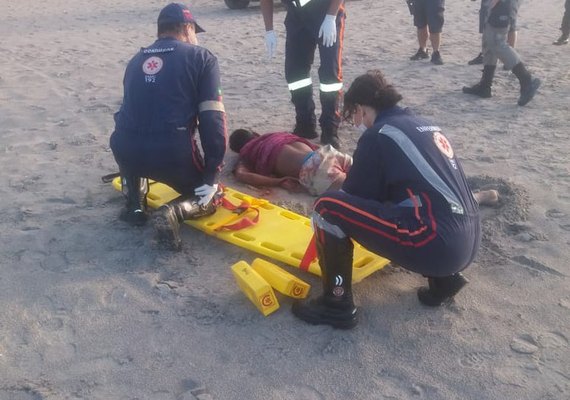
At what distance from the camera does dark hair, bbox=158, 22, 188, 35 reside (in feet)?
12.2

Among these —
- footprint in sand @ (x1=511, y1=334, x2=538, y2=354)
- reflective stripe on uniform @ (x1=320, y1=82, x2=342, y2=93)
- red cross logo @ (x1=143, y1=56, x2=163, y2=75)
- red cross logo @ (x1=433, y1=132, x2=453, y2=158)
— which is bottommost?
footprint in sand @ (x1=511, y1=334, x2=538, y2=354)

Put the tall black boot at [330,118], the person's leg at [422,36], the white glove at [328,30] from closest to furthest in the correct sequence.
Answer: the white glove at [328,30], the tall black boot at [330,118], the person's leg at [422,36]

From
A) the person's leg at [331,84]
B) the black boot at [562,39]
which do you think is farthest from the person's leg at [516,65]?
the black boot at [562,39]

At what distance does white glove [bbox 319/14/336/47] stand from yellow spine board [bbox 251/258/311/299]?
234cm

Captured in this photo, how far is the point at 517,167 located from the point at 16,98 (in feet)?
15.8

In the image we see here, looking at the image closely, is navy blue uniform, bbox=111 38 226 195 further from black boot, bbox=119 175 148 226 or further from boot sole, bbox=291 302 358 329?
boot sole, bbox=291 302 358 329

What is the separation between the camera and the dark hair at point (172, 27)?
373cm

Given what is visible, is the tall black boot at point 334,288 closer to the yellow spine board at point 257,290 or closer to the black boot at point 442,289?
the yellow spine board at point 257,290

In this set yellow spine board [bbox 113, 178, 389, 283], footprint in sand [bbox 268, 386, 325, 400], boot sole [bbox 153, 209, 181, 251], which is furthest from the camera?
boot sole [bbox 153, 209, 181, 251]

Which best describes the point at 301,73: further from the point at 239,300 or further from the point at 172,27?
the point at 239,300

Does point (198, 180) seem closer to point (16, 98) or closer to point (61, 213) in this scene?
point (61, 213)

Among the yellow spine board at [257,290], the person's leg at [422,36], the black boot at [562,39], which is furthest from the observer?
the black boot at [562,39]

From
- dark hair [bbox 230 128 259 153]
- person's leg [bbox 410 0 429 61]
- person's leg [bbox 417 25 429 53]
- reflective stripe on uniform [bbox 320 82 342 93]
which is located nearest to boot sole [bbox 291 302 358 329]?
dark hair [bbox 230 128 259 153]

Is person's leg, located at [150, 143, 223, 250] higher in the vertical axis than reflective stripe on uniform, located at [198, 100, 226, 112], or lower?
lower
